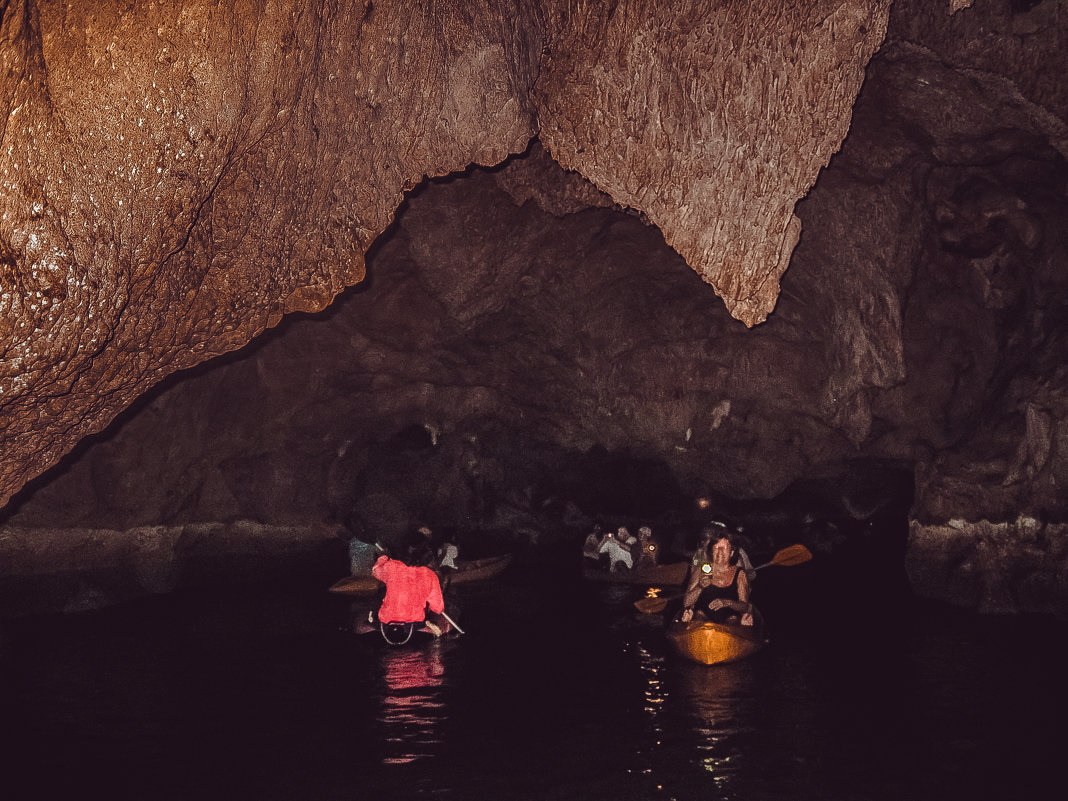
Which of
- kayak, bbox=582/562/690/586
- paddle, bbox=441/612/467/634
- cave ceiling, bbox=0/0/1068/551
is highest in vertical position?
cave ceiling, bbox=0/0/1068/551

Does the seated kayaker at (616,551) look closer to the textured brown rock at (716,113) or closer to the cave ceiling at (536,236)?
the cave ceiling at (536,236)

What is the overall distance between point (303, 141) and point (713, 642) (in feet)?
21.1

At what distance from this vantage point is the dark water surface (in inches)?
287

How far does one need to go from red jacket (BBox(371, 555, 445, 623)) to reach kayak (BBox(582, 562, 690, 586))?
621cm

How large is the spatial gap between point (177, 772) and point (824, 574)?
1313 cm

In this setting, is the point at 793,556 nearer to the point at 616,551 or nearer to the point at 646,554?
the point at 646,554

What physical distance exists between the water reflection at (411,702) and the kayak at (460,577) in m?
3.89

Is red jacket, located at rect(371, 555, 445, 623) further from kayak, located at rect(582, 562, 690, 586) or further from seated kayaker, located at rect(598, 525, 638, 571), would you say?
seated kayaker, located at rect(598, 525, 638, 571)

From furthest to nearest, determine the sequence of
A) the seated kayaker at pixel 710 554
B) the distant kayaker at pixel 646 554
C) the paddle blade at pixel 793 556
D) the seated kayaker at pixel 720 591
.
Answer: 1. the paddle blade at pixel 793 556
2. the distant kayaker at pixel 646 554
3. the seated kayaker at pixel 710 554
4. the seated kayaker at pixel 720 591

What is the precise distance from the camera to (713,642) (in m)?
10.3

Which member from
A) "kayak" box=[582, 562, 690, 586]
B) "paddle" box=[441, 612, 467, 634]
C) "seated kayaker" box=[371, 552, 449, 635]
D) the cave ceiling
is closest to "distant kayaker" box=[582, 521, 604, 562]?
"kayak" box=[582, 562, 690, 586]

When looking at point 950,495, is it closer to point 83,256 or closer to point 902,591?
point 902,591

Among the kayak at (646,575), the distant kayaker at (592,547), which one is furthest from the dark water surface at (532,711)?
the distant kayaker at (592,547)

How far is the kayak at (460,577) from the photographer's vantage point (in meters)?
16.2
